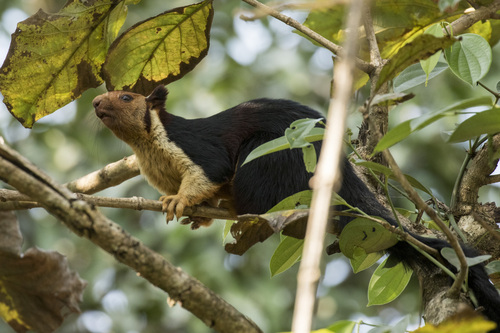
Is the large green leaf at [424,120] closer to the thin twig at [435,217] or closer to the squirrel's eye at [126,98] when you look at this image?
the thin twig at [435,217]

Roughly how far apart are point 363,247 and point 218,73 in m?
4.69

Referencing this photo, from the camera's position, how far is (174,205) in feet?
8.04

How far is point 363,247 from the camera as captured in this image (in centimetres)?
165

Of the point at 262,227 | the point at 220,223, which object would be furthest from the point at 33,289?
the point at 220,223

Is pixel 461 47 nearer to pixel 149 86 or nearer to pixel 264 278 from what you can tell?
pixel 149 86

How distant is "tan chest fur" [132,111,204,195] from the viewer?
2777 mm

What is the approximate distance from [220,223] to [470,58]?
379 cm

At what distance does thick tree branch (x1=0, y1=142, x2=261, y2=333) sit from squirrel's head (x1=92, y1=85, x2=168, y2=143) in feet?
6.22

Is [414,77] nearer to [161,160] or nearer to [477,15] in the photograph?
[477,15]

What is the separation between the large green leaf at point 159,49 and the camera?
2.27 metres

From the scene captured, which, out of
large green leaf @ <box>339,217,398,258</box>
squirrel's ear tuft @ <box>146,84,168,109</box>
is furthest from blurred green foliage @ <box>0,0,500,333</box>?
large green leaf @ <box>339,217,398,258</box>

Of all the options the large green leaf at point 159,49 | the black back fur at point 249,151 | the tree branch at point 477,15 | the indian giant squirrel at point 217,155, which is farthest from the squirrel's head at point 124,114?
the tree branch at point 477,15

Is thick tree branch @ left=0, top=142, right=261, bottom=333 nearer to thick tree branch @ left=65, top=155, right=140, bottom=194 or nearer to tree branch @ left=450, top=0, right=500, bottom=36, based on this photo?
tree branch @ left=450, top=0, right=500, bottom=36

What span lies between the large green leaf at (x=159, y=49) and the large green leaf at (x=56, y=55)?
0.09m
